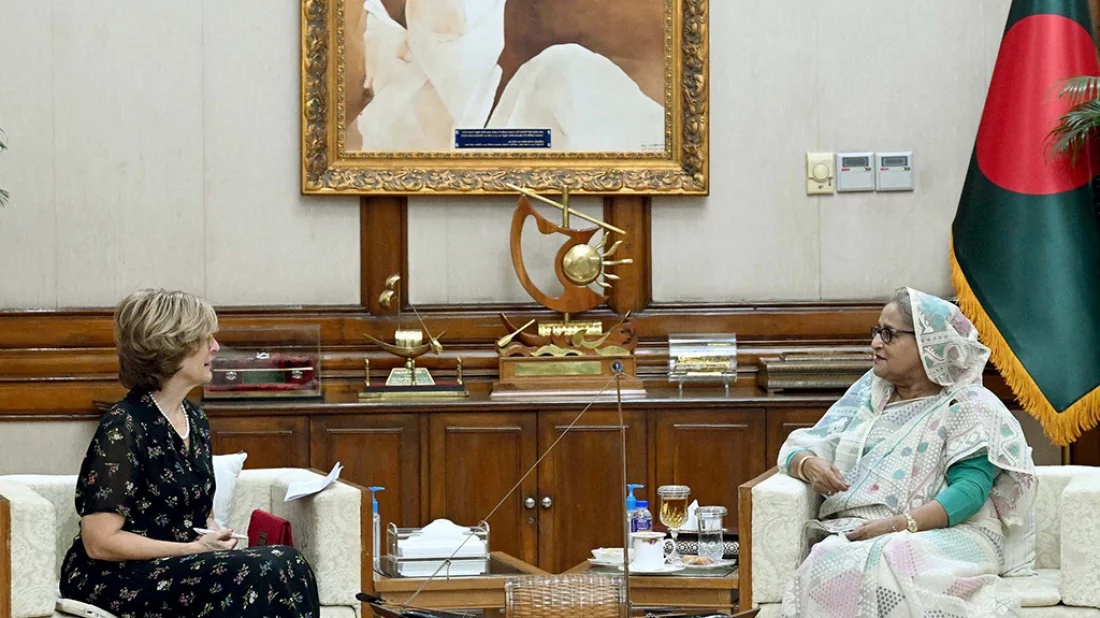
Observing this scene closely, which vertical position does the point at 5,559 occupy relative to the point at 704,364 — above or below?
below

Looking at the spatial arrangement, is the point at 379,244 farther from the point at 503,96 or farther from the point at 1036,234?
the point at 1036,234

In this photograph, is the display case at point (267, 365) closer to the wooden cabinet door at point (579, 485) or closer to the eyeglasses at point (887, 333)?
the wooden cabinet door at point (579, 485)

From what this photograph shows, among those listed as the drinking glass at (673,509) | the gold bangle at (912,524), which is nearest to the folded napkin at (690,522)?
the drinking glass at (673,509)

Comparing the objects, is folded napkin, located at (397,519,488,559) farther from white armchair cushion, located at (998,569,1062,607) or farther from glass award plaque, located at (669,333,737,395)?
glass award plaque, located at (669,333,737,395)

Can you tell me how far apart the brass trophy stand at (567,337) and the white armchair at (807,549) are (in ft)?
4.46

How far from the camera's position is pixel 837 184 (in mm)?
5879

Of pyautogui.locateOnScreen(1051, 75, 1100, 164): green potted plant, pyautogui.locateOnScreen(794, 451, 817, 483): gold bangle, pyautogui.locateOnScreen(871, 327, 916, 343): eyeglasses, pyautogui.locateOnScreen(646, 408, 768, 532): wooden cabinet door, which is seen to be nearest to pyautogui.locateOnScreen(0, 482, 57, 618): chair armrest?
pyautogui.locateOnScreen(794, 451, 817, 483): gold bangle

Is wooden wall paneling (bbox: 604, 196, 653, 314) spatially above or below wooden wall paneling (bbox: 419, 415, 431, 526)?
above

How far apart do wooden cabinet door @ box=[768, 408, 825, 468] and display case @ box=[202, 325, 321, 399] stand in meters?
1.65

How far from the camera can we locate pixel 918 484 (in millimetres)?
3990

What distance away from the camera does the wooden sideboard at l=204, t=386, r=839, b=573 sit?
17.4 ft

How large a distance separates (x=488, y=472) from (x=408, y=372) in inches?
20.3

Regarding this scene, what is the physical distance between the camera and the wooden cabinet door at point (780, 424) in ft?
17.6

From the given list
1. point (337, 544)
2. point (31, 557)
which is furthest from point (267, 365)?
point (31, 557)
